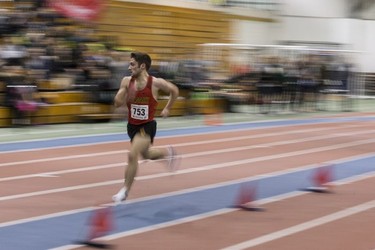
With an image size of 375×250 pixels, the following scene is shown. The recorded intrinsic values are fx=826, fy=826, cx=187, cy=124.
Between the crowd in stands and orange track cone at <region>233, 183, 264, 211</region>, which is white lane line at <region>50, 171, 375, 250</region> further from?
the crowd in stands

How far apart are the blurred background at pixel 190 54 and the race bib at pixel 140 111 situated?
954 centimetres

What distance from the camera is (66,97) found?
20609 millimetres

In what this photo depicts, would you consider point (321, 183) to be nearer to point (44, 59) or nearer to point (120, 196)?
point (120, 196)

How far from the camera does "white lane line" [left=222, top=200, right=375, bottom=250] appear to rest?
749cm

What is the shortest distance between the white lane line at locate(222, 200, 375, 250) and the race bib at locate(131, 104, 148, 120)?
7.03ft

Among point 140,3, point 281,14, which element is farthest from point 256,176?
point 281,14

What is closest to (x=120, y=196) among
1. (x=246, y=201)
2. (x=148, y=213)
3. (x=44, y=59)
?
(x=148, y=213)

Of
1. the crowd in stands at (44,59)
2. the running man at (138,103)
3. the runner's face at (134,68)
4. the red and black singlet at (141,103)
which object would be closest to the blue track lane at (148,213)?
the running man at (138,103)

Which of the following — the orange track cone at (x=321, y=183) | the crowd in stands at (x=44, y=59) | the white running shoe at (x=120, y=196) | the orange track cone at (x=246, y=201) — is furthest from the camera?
the crowd in stands at (x=44, y=59)

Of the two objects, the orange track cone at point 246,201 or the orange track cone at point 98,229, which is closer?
the orange track cone at point 98,229

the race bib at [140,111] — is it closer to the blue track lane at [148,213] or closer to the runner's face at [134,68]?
the runner's face at [134,68]

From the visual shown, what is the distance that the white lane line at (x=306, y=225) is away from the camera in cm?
749

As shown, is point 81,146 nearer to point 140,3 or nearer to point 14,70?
point 14,70

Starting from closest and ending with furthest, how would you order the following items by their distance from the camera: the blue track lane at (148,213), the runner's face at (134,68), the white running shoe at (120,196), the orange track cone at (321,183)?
the blue track lane at (148,213)
the runner's face at (134,68)
the white running shoe at (120,196)
the orange track cone at (321,183)
